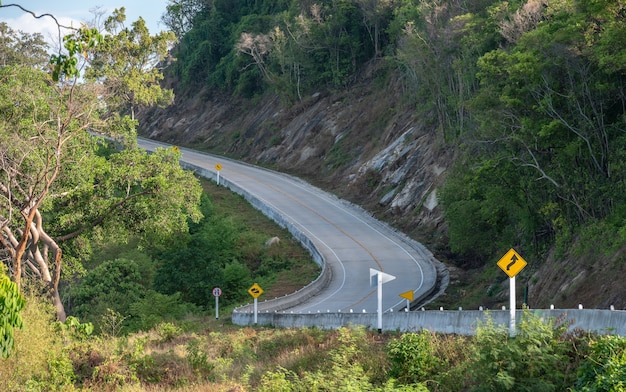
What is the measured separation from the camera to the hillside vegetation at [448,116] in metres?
36.0

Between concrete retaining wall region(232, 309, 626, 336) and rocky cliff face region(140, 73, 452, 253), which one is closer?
concrete retaining wall region(232, 309, 626, 336)

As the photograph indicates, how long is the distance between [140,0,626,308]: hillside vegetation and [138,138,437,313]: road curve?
1548 millimetres

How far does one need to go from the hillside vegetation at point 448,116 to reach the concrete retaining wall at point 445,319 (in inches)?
372

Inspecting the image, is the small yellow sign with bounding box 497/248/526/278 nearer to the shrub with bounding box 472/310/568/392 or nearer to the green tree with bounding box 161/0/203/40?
the shrub with bounding box 472/310/568/392

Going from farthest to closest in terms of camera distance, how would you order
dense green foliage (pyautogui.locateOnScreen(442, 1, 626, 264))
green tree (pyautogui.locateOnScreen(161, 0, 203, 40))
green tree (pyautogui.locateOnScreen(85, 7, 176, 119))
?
green tree (pyautogui.locateOnScreen(161, 0, 203, 40)) < green tree (pyautogui.locateOnScreen(85, 7, 176, 119)) < dense green foliage (pyautogui.locateOnScreen(442, 1, 626, 264))

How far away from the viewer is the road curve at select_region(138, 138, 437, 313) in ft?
145

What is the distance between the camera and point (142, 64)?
8031 centimetres

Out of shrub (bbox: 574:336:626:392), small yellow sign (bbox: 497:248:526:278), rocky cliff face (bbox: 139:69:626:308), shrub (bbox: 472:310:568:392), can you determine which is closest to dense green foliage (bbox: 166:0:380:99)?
rocky cliff face (bbox: 139:69:626:308)

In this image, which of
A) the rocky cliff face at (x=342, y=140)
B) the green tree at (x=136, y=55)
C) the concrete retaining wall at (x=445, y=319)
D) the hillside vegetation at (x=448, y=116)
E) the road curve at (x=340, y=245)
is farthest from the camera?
the green tree at (x=136, y=55)

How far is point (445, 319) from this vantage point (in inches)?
845

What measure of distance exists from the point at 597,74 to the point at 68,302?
2731 cm

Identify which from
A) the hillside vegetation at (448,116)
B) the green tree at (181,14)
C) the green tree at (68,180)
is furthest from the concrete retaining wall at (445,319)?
the green tree at (181,14)

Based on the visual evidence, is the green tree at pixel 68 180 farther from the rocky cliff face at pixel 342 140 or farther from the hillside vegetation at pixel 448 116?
the rocky cliff face at pixel 342 140

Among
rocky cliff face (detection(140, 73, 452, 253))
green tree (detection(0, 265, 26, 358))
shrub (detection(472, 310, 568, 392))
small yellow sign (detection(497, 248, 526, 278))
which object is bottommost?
shrub (detection(472, 310, 568, 392))
